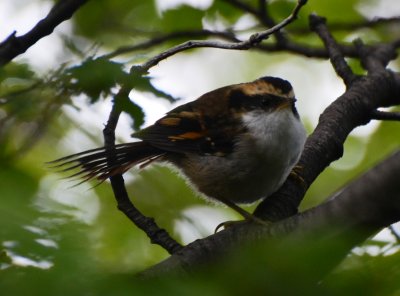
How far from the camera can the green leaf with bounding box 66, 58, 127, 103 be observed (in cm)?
287

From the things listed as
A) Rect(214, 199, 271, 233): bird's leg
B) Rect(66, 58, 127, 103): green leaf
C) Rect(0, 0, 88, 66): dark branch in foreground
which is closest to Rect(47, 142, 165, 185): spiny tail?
Rect(214, 199, 271, 233): bird's leg

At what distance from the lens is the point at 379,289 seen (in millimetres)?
1469

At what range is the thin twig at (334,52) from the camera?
5633 mm

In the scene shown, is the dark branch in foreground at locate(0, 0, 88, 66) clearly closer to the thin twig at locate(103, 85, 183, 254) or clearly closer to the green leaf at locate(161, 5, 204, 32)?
the thin twig at locate(103, 85, 183, 254)

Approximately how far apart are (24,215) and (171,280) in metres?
0.53

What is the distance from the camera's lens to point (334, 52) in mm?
5879

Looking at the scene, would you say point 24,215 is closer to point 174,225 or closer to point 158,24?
point 174,225

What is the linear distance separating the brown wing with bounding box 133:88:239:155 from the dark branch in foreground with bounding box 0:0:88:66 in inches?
62.2

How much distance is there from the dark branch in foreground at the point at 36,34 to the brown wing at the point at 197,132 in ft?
5.19

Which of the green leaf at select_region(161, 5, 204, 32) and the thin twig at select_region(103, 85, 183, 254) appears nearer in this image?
the thin twig at select_region(103, 85, 183, 254)

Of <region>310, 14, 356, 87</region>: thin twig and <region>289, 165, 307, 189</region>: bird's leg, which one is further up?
<region>310, 14, 356, 87</region>: thin twig

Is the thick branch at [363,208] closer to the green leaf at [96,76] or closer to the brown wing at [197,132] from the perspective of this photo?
the green leaf at [96,76]

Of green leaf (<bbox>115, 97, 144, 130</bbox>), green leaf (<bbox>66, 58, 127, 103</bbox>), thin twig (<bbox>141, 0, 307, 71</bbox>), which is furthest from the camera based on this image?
thin twig (<bbox>141, 0, 307, 71</bbox>)

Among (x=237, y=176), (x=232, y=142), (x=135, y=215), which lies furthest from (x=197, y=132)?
(x=135, y=215)
